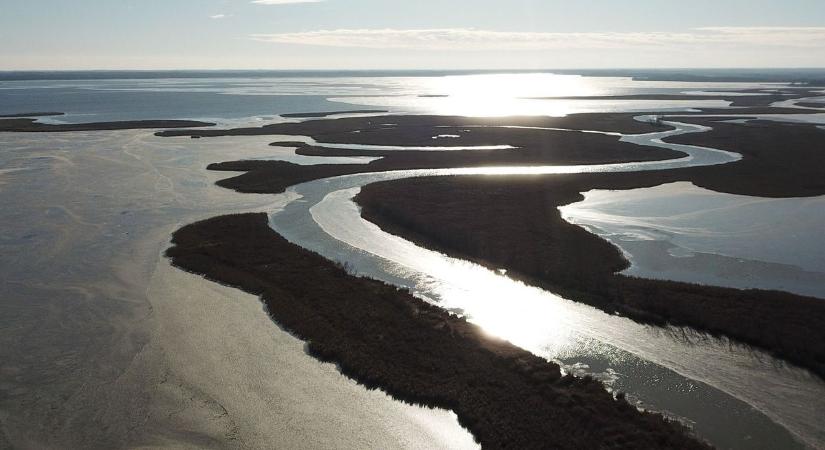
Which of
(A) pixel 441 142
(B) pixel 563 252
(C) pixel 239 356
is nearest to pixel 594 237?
(B) pixel 563 252

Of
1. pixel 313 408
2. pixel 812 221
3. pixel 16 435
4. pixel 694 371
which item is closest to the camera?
pixel 16 435

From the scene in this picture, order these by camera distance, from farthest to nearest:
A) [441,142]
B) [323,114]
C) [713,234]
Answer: [323,114] < [441,142] < [713,234]

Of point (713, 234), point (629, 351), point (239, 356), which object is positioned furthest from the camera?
point (713, 234)

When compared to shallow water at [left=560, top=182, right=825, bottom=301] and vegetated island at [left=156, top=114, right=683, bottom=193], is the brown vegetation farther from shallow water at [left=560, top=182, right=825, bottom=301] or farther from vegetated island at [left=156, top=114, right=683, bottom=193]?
vegetated island at [left=156, top=114, right=683, bottom=193]

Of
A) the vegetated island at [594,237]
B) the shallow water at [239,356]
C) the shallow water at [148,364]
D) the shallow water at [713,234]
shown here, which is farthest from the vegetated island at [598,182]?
the shallow water at [148,364]

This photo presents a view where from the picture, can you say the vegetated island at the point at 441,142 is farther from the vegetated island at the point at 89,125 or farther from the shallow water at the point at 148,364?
the shallow water at the point at 148,364

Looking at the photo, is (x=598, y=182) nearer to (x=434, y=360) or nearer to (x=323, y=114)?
(x=434, y=360)

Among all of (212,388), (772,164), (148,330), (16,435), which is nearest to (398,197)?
(148,330)

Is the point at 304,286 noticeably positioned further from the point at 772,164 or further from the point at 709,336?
the point at 772,164
